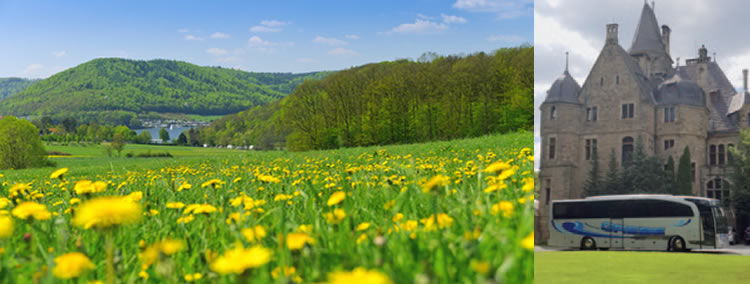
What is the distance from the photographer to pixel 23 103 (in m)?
8.16

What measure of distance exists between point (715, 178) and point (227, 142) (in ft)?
34.0

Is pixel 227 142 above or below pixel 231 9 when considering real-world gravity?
below

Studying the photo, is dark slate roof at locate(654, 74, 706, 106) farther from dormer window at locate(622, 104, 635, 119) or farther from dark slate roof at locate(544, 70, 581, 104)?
dark slate roof at locate(544, 70, 581, 104)

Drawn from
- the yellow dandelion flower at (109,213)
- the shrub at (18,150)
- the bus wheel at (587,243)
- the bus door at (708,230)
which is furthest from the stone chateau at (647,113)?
the yellow dandelion flower at (109,213)

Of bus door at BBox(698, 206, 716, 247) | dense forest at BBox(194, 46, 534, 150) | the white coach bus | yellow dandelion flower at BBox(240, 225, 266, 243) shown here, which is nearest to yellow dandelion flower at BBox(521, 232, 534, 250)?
yellow dandelion flower at BBox(240, 225, 266, 243)

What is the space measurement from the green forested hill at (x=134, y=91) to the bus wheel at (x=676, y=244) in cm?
1012

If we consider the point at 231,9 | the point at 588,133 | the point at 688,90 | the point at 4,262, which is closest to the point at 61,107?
the point at 231,9

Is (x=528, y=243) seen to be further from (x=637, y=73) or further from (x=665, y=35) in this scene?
(x=665, y=35)

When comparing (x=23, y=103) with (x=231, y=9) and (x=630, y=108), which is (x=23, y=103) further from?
(x=630, y=108)

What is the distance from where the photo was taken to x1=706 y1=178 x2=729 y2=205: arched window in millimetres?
10972

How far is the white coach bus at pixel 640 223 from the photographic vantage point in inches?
416

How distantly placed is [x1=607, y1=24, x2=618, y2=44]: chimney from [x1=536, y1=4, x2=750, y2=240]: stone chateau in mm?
20

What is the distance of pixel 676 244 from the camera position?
1162cm

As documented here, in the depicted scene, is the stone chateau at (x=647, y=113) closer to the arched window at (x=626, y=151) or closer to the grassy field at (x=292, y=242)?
the arched window at (x=626, y=151)
